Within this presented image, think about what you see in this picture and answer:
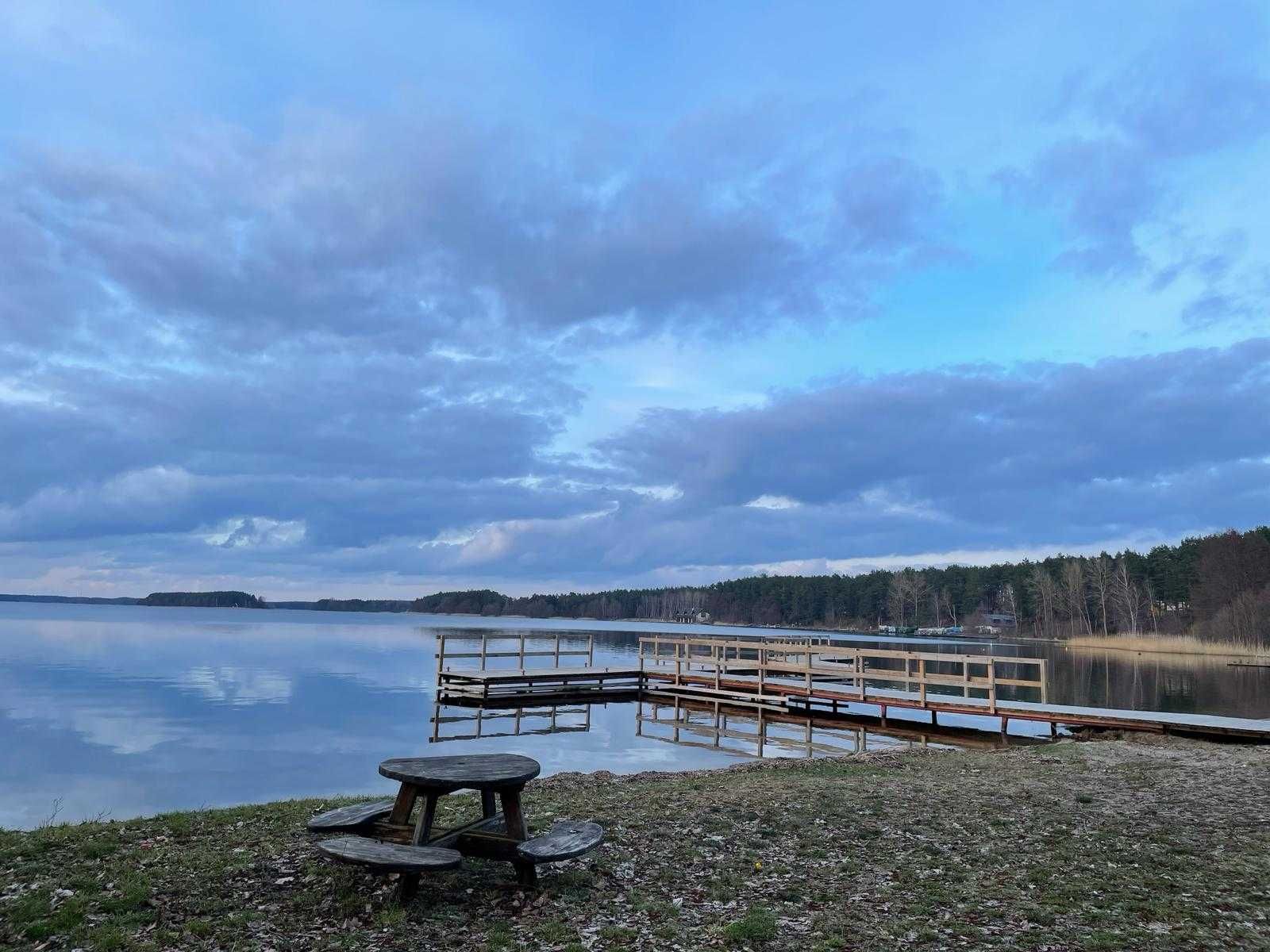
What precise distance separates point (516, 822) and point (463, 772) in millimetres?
573

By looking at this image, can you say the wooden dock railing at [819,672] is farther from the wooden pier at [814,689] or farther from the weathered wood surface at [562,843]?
the weathered wood surface at [562,843]

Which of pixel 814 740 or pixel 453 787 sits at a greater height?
pixel 453 787

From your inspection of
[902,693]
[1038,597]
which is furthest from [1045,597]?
[902,693]

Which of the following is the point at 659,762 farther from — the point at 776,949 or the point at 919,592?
the point at 919,592

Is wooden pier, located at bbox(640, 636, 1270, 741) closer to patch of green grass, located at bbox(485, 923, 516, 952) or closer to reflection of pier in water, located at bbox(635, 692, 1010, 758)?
reflection of pier in water, located at bbox(635, 692, 1010, 758)

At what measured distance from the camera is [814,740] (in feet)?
75.1

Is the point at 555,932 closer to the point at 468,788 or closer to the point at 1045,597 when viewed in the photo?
the point at 468,788

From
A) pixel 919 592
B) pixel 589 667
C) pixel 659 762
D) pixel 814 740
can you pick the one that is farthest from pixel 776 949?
pixel 919 592

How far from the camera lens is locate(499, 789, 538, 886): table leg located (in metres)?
6.36

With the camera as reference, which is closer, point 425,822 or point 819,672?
point 425,822

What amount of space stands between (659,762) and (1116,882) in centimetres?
1301

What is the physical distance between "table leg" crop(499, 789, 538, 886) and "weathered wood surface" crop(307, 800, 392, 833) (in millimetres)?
1020

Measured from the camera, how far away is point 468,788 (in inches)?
245

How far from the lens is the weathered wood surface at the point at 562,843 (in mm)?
6031
